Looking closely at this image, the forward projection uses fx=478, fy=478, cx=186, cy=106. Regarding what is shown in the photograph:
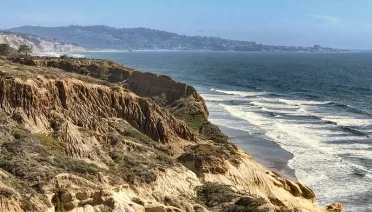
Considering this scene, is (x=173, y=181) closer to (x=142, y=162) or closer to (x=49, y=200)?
(x=142, y=162)

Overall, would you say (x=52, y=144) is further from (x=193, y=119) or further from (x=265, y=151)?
(x=265, y=151)

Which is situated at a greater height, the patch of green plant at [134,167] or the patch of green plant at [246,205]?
the patch of green plant at [134,167]

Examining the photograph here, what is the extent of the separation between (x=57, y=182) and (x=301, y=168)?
29202 millimetres

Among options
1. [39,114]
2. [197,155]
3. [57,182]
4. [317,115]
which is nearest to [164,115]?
[197,155]

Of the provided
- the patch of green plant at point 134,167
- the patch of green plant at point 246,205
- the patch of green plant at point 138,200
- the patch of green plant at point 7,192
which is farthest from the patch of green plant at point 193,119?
the patch of green plant at point 7,192

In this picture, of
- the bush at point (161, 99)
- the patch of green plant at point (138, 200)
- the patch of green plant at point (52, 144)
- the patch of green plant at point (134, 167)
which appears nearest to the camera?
the patch of green plant at point (138, 200)

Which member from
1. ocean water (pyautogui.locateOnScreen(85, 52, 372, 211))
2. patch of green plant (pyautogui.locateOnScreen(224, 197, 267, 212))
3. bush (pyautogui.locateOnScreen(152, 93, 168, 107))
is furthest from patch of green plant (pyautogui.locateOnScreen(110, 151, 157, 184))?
bush (pyautogui.locateOnScreen(152, 93, 168, 107))

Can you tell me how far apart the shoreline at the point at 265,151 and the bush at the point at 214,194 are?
15.1 metres

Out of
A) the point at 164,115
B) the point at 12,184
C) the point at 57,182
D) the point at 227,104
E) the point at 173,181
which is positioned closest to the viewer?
the point at 12,184

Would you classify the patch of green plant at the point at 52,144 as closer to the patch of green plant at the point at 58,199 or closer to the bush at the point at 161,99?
the patch of green plant at the point at 58,199

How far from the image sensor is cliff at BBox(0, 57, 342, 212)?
76.7 ft

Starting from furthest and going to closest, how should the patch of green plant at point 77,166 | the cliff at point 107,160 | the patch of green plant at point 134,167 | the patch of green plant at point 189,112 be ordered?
the patch of green plant at point 189,112, the patch of green plant at point 134,167, the patch of green plant at point 77,166, the cliff at point 107,160

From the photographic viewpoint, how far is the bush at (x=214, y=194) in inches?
1123

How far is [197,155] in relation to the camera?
34.8 m
